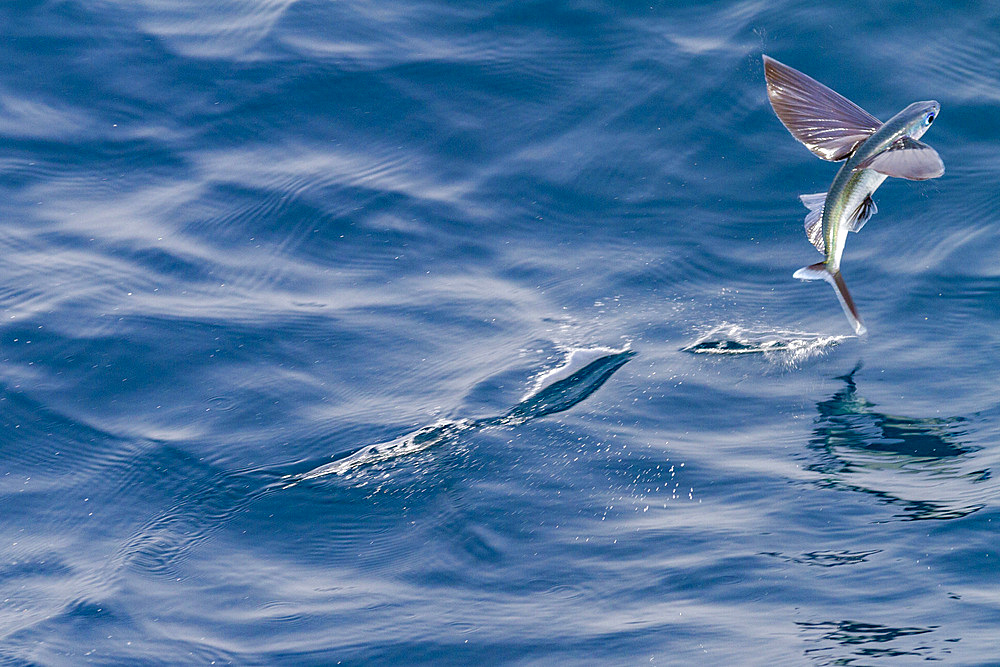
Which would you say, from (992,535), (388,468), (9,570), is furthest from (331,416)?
(992,535)

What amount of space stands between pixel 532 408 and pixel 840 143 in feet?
5.83

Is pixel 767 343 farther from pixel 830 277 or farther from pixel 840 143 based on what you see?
pixel 840 143

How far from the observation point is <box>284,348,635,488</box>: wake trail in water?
5.03 m

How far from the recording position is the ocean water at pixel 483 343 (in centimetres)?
416

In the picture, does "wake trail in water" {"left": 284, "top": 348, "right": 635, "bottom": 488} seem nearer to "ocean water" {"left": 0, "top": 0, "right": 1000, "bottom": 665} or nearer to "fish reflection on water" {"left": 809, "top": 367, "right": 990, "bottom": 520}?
"ocean water" {"left": 0, "top": 0, "right": 1000, "bottom": 665}

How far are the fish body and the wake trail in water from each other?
1173 mm

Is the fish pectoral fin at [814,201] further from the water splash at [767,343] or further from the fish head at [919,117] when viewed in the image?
the water splash at [767,343]

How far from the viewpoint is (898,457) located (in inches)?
183

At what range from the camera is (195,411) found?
213 inches

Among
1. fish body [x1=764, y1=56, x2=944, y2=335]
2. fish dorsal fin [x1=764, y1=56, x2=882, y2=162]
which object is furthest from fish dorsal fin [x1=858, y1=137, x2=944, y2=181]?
fish dorsal fin [x1=764, y1=56, x2=882, y2=162]

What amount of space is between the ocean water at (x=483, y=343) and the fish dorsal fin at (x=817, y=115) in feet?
3.93

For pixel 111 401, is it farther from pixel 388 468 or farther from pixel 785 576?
pixel 785 576

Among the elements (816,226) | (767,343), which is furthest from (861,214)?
(767,343)

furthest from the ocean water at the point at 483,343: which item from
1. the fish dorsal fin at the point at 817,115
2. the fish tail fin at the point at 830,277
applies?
the fish dorsal fin at the point at 817,115
